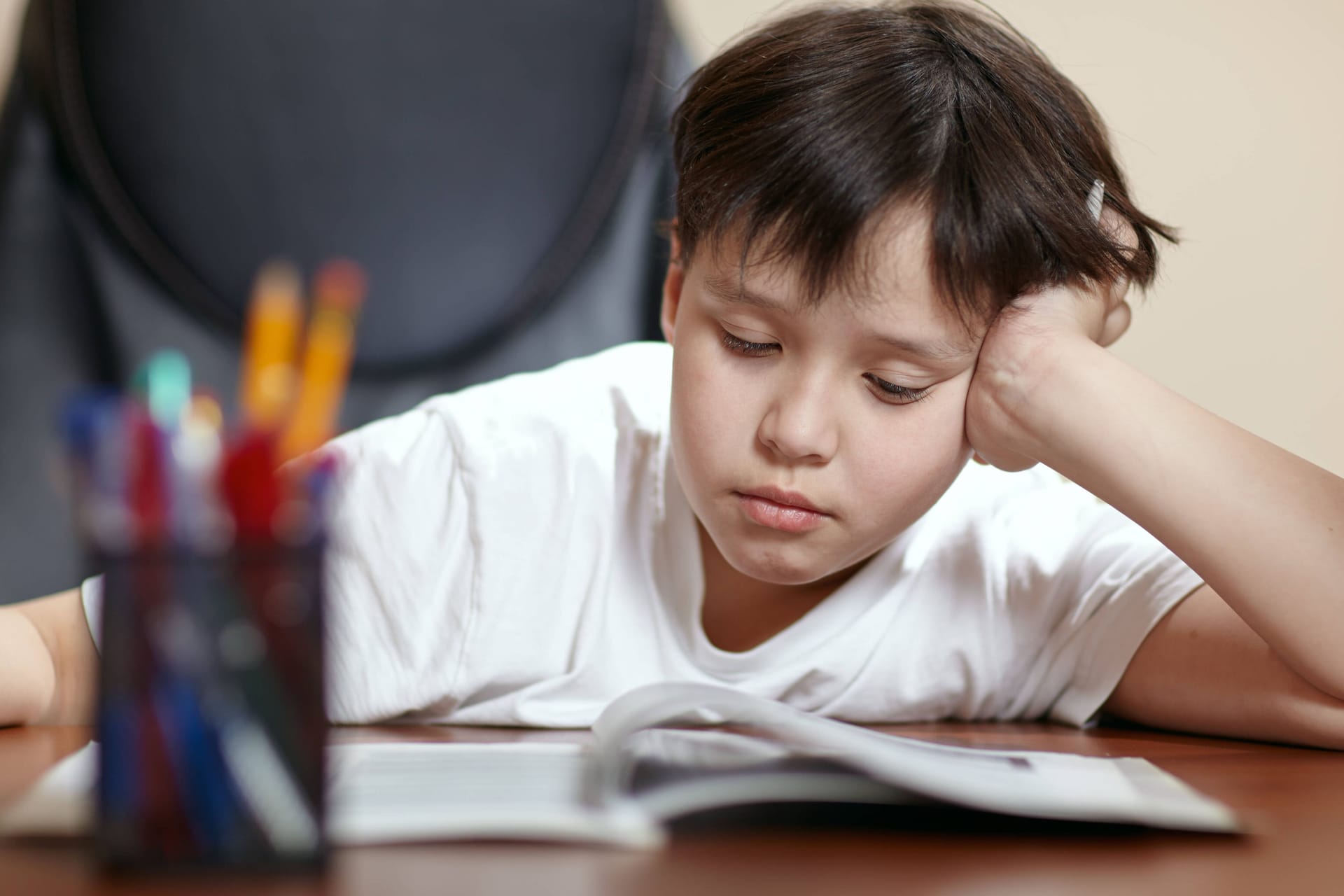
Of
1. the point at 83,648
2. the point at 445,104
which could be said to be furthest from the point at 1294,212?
the point at 83,648

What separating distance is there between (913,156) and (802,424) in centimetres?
16

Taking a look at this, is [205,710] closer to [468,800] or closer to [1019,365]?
[468,800]

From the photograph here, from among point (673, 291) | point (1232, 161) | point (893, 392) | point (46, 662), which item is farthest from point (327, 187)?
point (1232, 161)

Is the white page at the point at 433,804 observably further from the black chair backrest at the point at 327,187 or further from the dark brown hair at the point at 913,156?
the black chair backrest at the point at 327,187

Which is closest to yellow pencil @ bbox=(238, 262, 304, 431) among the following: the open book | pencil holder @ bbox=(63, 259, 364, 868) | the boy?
pencil holder @ bbox=(63, 259, 364, 868)

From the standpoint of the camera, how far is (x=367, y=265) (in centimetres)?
108

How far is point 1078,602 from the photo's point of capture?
2.75 ft

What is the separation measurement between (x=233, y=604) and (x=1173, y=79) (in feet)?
4.38

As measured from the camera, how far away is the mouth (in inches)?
26.5

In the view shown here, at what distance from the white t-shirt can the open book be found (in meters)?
0.33

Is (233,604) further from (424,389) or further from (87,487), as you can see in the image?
(424,389)

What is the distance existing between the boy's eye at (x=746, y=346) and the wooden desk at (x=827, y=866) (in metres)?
0.32

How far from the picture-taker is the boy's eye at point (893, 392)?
0.67m

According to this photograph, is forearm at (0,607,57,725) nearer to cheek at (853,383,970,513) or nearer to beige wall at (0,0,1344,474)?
cheek at (853,383,970,513)
